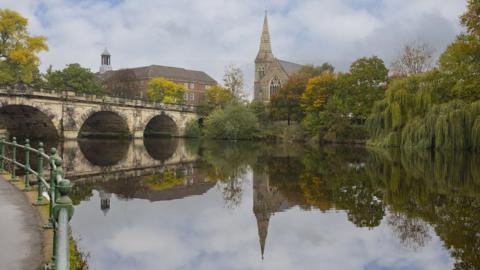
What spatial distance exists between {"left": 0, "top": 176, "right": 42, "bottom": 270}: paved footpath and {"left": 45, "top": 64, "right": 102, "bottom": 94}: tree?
182ft

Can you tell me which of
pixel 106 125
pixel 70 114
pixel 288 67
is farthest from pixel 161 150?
pixel 288 67

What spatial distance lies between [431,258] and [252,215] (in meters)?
4.47

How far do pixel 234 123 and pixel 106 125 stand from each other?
1564 centimetres

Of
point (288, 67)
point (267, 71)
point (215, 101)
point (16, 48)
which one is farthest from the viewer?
point (288, 67)

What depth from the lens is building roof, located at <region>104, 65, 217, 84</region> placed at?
309 ft

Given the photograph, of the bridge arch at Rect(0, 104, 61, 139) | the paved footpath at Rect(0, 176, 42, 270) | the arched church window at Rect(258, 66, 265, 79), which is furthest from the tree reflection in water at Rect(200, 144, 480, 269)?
the arched church window at Rect(258, 66, 265, 79)

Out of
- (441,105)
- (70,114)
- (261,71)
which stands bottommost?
(70,114)

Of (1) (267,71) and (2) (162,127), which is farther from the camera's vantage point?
(1) (267,71)

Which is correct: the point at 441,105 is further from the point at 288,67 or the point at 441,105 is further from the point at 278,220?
the point at 288,67

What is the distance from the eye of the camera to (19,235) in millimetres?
5934

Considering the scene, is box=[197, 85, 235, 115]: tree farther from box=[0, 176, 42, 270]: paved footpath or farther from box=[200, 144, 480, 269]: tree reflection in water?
box=[0, 176, 42, 270]: paved footpath

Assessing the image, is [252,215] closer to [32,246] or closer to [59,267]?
[32,246]

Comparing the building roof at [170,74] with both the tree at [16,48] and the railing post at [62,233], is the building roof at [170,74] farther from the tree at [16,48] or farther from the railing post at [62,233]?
the railing post at [62,233]

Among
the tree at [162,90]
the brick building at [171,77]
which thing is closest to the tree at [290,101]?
the tree at [162,90]
